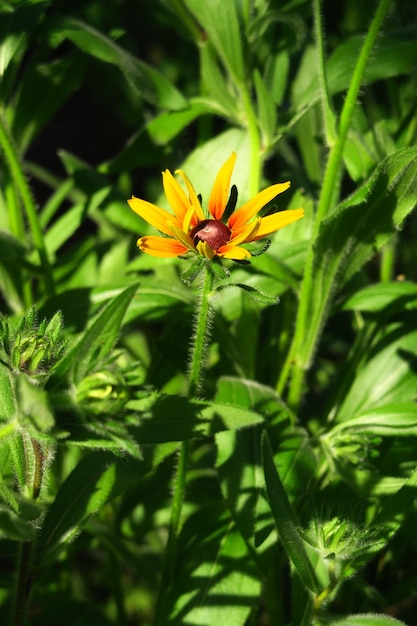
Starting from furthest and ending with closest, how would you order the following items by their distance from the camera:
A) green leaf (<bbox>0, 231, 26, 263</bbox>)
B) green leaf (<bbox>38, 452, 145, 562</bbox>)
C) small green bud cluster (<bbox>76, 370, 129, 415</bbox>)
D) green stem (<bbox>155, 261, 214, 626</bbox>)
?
green leaf (<bbox>0, 231, 26, 263</bbox>), green leaf (<bbox>38, 452, 145, 562</bbox>), green stem (<bbox>155, 261, 214, 626</bbox>), small green bud cluster (<bbox>76, 370, 129, 415</bbox>)

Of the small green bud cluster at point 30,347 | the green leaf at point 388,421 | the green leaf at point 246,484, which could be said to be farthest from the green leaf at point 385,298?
the small green bud cluster at point 30,347

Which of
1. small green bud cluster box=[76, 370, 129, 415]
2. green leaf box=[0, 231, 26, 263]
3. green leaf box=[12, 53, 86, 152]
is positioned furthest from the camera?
green leaf box=[12, 53, 86, 152]

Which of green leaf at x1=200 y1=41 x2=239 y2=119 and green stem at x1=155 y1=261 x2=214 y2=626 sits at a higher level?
green leaf at x1=200 y1=41 x2=239 y2=119

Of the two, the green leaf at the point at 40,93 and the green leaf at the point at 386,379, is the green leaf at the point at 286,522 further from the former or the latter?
the green leaf at the point at 40,93

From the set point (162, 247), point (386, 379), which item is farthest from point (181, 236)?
point (386, 379)

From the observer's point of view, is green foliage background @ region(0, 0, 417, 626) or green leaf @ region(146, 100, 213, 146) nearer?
green foliage background @ region(0, 0, 417, 626)

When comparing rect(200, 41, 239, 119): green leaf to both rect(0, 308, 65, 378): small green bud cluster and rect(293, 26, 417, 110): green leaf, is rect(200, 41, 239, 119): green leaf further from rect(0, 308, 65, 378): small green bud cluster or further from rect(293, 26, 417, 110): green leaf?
rect(0, 308, 65, 378): small green bud cluster

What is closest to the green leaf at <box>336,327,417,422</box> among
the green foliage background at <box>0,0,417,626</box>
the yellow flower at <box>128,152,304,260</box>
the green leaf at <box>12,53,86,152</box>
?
the green foliage background at <box>0,0,417,626</box>
